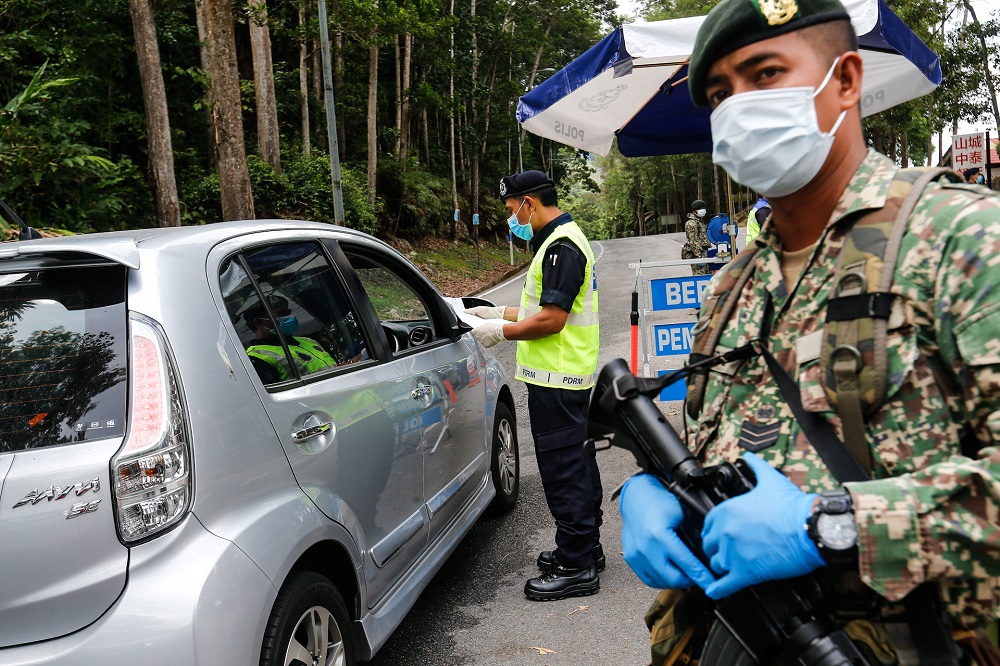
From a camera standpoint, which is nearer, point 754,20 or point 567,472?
point 754,20

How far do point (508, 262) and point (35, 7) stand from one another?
2152 cm

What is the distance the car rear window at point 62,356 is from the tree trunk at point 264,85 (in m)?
15.1

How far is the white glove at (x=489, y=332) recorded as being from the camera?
168 inches

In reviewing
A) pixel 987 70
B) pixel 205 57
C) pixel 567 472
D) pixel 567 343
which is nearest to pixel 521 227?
pixel 567 343

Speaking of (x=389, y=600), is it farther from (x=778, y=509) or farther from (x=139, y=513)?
(x=778, y=509)

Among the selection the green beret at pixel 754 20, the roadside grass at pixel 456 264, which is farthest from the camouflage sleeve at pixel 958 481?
the roadside grass at pixel 456 264

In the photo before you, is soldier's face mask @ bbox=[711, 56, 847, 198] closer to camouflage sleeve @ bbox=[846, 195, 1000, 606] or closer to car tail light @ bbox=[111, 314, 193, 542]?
camouflage sleeve @ bbox=[846, 195, 1000, 606]

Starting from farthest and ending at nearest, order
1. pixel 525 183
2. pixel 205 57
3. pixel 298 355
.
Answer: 1. pixel 205 57
2. pixel 525 183
3. pixel 298 355

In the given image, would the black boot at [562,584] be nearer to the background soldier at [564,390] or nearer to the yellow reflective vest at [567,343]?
the background soldier at [564,390]

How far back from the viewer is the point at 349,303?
339cm

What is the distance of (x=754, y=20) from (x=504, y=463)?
12.9ft

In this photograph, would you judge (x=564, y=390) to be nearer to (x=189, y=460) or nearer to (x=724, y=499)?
(x=189, y=460)

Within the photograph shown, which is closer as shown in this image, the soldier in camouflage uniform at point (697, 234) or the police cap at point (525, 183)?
the police cap at point (525, 183)

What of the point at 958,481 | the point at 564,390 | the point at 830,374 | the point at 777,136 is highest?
the point at 777,136
